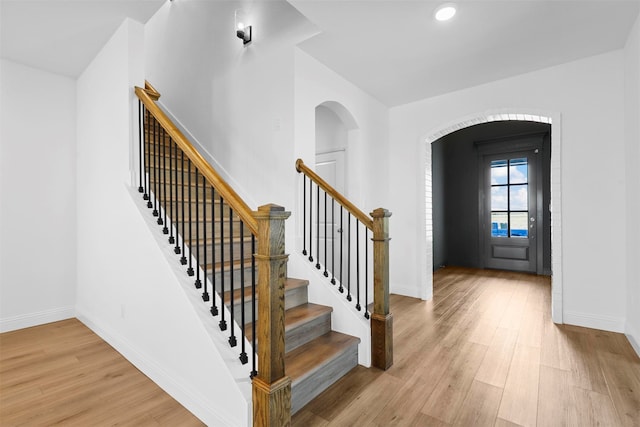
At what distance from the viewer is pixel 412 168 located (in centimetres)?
433

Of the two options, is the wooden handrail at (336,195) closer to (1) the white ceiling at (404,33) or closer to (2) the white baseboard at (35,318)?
(1) the white ceiling at (404,33)

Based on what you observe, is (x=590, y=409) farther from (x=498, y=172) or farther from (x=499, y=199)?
(x=498, y=172)

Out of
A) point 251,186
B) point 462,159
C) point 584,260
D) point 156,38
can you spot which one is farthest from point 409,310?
point 156,38

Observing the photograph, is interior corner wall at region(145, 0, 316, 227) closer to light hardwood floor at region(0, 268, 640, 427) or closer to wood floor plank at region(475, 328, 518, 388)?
light hardwood floor at region(0, 268, 640, 427)

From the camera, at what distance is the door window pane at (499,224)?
6.14m

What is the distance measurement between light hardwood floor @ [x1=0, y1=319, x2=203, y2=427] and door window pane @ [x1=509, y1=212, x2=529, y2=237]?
6.21 m

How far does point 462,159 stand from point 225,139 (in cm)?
506

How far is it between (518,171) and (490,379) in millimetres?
5022

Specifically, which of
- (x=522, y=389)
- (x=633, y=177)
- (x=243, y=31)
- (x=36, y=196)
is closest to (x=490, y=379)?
(x=522, y=389)

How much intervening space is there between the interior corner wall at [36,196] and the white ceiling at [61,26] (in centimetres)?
33

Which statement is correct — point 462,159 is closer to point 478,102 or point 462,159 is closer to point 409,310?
point 478,102

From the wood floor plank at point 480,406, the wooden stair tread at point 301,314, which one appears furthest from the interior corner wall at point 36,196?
the wood floor plank at point 480,406

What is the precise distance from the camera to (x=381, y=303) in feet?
7.77

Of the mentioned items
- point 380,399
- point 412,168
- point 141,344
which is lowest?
point 380,399
